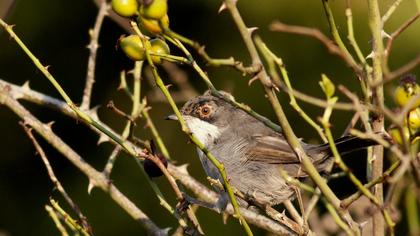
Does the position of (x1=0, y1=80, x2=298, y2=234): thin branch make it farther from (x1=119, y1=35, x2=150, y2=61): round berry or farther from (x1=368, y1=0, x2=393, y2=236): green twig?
(x1=119, y1=35, x2=150, y2=61): round berry

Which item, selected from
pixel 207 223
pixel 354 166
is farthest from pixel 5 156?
pixel 354 166

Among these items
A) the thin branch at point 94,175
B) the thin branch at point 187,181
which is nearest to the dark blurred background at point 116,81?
the thin branch at point 187,181

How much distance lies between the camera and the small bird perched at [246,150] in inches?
172

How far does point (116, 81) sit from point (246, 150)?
3002 mm

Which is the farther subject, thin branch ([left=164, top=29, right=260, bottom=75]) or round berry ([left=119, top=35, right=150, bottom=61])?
round berry ([left=119, top=35, right=150, bottom=61])

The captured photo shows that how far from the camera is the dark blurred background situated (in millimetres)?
6051

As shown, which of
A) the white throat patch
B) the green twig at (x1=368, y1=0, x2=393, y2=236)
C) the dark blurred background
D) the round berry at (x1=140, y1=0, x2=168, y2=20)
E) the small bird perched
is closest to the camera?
the round berry at (x1=140, y1=0, x2=168, y2=20)

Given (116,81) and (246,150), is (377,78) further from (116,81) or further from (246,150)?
(116,81)

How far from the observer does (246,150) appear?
468cm

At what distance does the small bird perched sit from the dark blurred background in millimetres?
1168

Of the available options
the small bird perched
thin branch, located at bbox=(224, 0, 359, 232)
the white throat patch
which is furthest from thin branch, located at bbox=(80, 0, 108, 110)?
thin branch, located at bbox=(224, 0, 359, 232)

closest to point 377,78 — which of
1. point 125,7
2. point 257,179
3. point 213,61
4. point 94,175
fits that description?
point 213,61

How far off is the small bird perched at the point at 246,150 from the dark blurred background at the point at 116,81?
46.0 inches

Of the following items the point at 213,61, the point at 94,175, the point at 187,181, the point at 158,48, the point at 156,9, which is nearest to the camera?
the point at 213,61
